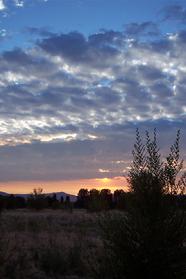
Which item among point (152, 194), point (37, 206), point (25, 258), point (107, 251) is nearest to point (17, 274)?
point (25, 258)

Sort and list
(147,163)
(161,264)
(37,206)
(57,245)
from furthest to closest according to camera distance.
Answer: (37,206) → (57,245) → (147,163) → (161,264)

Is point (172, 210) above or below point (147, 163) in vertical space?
below

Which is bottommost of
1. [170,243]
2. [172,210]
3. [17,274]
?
[17,274]

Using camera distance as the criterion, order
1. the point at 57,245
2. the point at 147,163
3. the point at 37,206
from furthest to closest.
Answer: the point at 37,206
the point at 57,245
the point at 147,163

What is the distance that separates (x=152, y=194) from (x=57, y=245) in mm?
13781

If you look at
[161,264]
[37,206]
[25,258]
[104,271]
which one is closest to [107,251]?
[104,271]

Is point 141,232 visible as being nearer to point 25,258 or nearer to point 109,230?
point 109,230

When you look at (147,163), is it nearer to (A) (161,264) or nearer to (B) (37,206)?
(A) (161,264)

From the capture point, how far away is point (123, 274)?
32.0ft

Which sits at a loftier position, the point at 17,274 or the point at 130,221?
the point at 130,221

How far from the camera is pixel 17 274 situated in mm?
17109

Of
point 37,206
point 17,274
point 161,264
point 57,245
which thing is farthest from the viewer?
point 37,206

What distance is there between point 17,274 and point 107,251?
750 cm

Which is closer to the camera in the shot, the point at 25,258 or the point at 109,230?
the point at 109,230
